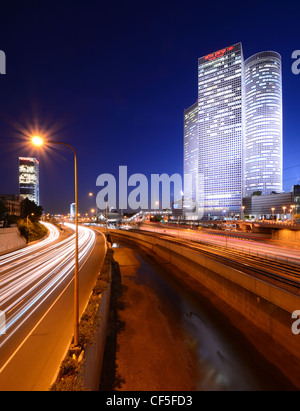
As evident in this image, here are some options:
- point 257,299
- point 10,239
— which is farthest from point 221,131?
point 257,299

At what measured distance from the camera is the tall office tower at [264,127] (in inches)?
6048

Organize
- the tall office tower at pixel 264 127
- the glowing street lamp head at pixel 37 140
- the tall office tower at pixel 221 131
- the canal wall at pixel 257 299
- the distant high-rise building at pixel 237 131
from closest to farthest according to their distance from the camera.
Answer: the glowing street lamp head at pixel 37 140, the canal wall at pixel 257 299, the tall office tower at pixel 221 131, the distant high-rise building at pixel 237 131, the tall office tower at pixel 264 127

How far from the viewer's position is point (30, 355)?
8281 mm

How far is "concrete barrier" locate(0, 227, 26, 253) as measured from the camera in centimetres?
3312

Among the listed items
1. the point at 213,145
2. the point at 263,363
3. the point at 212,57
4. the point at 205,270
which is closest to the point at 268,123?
the point at 213,145

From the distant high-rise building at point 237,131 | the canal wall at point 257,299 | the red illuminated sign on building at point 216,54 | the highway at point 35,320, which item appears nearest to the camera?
the highway at point 35,320

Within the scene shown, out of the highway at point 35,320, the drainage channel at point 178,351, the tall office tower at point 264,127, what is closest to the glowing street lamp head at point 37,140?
the highway at point 35,320

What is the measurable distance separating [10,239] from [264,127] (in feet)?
618

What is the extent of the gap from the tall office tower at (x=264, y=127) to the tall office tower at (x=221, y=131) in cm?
1767

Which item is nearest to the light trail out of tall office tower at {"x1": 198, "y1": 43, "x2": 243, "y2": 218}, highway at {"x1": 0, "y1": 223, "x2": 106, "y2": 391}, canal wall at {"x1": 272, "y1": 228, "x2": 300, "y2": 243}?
highway at {"x1": 0, "y1": 223, "x2": 106, "y2": 391}

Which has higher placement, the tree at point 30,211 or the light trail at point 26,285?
the tree at point 30,211

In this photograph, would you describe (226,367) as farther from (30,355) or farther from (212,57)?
(212,57)

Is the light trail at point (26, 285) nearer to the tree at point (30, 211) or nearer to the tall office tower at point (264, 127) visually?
the tree at point (30, 211)

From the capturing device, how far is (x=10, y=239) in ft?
117
